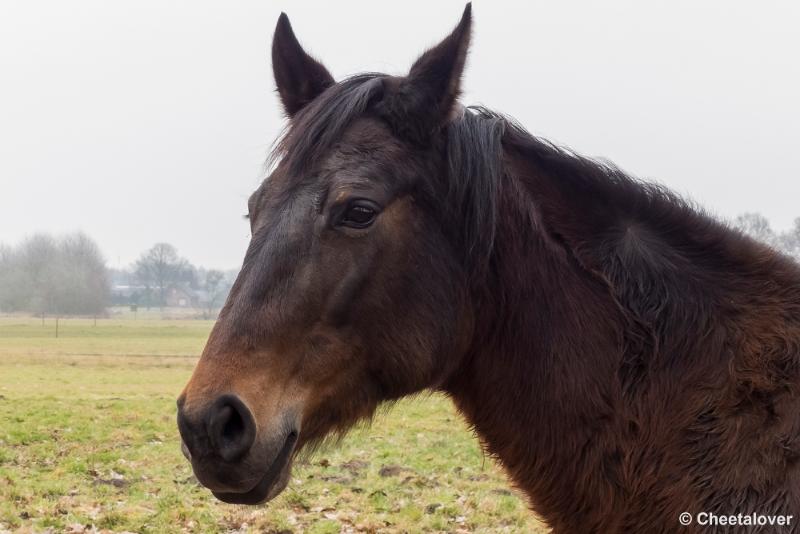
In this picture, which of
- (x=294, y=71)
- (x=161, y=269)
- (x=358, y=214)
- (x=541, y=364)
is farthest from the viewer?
(x=161, y=269)

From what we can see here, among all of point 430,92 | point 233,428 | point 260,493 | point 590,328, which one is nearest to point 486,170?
point 430,92

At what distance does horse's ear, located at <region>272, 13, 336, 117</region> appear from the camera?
11.2ft

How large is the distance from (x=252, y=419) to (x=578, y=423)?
1.28 meters

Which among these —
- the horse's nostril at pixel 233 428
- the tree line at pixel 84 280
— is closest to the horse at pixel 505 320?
the horse's nostril at pixel 233 428

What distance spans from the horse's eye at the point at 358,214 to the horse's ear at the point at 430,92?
1.39ft

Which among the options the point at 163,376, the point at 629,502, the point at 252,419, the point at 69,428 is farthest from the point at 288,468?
the point at 163,376

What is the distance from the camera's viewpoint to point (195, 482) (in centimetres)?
946

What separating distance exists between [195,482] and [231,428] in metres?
7.68

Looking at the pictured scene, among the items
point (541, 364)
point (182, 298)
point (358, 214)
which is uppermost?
point (358, 214)

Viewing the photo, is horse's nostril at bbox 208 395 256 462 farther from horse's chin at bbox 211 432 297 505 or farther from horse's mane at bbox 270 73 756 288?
horse's mane at bbox 270 73 756 288

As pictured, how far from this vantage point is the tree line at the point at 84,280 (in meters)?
69.2

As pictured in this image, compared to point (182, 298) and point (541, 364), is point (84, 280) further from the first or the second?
point (541, 364)

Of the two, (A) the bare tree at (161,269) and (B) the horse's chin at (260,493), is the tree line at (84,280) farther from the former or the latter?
(B) the horse's chin at (260,493)

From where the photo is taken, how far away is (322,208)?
276 centimetres
